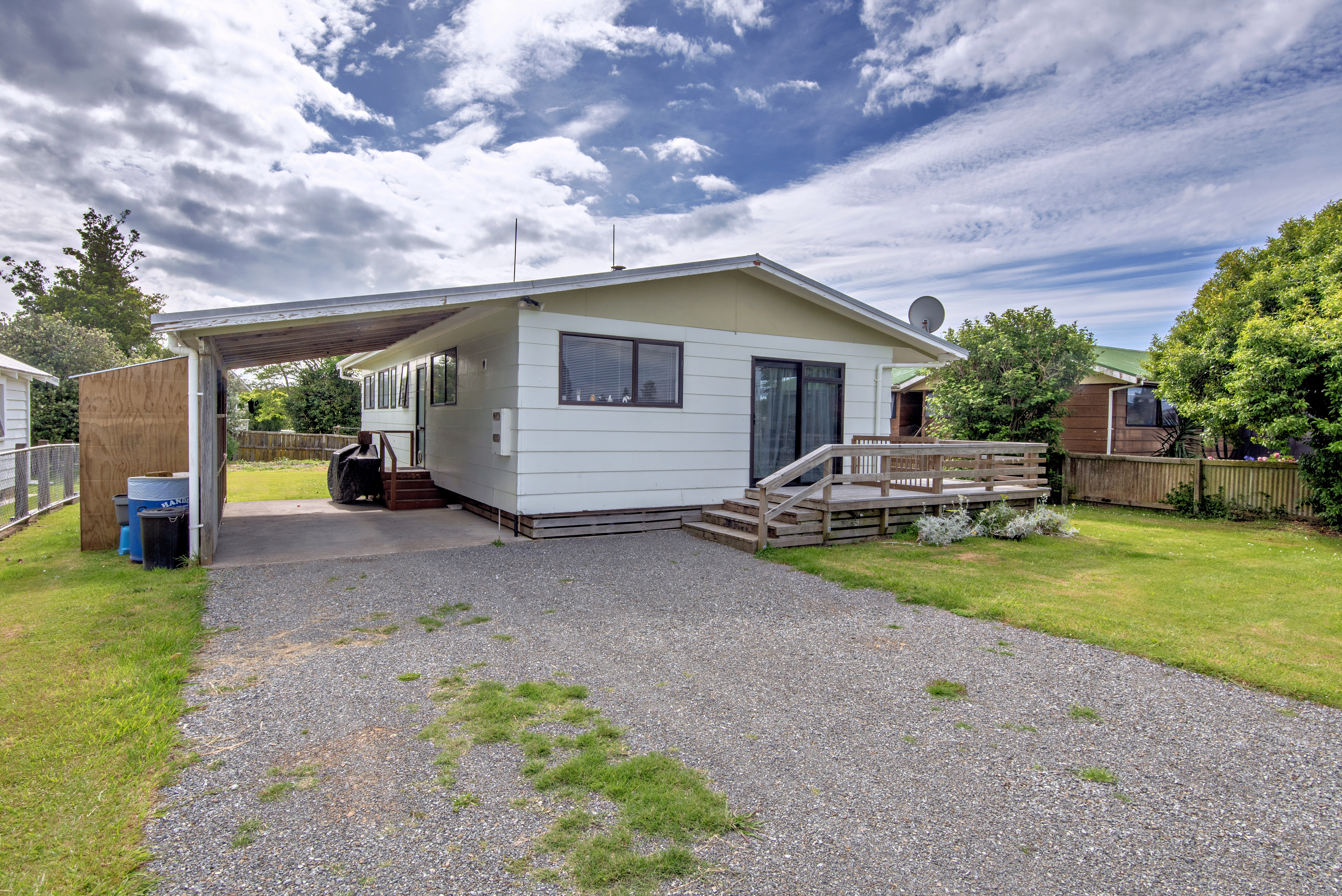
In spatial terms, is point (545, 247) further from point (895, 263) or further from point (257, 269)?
point (257, 269)

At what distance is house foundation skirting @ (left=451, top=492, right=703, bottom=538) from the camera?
8.23 m

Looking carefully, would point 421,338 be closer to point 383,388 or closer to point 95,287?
point 383,388

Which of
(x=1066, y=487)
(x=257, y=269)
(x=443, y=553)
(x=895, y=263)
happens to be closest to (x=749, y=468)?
(x=443, y=553)

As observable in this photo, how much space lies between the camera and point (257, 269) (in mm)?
26266

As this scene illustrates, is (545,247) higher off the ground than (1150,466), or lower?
higher

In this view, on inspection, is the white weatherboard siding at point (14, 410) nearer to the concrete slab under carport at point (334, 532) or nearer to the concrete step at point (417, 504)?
the concrete slab under carport at point (334, 532)

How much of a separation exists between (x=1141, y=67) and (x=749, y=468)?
371 inches

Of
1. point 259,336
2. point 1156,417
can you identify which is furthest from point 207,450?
point 1156,417

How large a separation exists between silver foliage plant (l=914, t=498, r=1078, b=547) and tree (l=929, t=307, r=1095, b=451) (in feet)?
14.9

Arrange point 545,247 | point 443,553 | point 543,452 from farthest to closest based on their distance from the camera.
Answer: point 545,247, point 543,452, point 443,553

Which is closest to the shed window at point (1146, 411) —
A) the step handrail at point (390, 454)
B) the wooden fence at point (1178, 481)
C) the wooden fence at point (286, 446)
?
the wooden fence at point (1178, 481)

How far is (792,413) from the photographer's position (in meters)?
10.1

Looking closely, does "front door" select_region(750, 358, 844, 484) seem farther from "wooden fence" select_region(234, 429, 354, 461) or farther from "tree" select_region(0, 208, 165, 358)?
"tree" select_region(0, 208, 165, 358)

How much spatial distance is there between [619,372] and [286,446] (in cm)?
1882
